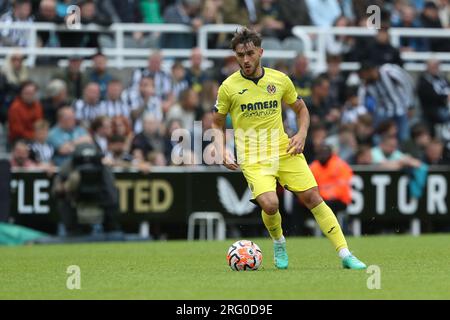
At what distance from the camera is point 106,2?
2447 centimetres

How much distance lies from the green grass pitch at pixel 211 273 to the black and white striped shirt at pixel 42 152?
2.34 meters

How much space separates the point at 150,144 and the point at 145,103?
3.75 ft

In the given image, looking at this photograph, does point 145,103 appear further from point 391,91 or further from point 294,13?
point 391,91

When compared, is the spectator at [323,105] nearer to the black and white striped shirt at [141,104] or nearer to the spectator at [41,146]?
the black and white striped shirt at [141,104]

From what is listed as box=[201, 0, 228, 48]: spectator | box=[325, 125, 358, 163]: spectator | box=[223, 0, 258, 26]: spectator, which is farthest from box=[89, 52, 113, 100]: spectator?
box=[325, 125, 358, 163]: spectator

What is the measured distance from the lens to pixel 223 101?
1339cm

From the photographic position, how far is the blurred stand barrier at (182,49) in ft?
77.6

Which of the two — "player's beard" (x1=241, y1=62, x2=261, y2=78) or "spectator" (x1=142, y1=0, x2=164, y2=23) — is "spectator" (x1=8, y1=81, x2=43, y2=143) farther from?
"player's beard" (x1=241, y1=62, x2=261, y2=78)

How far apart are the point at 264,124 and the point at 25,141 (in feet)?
30.1

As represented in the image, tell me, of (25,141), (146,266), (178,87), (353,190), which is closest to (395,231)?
(353,190)

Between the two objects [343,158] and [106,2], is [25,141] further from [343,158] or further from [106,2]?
[343,158]

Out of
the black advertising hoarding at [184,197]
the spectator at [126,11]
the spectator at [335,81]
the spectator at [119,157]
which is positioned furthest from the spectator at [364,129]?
the spectator at [126,11]

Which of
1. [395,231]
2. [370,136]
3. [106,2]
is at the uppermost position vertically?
[106,2]

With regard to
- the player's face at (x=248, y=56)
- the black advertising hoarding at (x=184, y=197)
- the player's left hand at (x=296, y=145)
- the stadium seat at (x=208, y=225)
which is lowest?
the stadium seat at (x=208, y=225)
